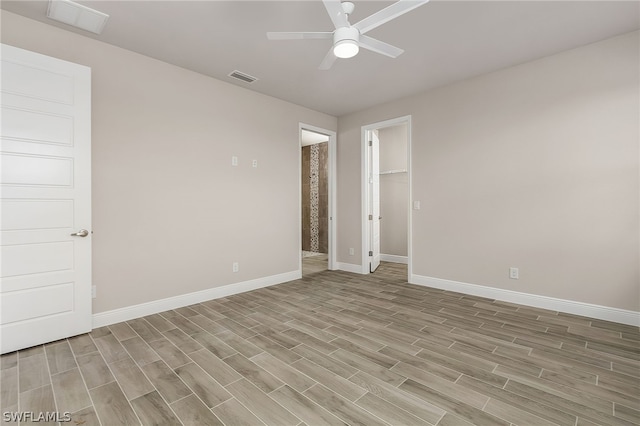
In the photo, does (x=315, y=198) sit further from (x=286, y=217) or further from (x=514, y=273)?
(x=514, y=273)

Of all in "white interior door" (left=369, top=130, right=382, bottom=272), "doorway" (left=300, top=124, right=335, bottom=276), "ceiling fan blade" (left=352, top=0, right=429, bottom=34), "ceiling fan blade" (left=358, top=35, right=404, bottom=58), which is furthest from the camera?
"doorway" (left=300, top=124, right=335, bottom=276)

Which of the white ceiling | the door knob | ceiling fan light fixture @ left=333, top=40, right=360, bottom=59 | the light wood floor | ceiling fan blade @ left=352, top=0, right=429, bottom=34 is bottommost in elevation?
the light wood floor

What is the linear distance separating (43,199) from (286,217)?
288 cm

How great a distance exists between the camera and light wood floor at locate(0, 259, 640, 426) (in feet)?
5.50

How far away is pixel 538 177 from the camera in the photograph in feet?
11.1

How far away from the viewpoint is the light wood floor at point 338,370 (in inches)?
66.0

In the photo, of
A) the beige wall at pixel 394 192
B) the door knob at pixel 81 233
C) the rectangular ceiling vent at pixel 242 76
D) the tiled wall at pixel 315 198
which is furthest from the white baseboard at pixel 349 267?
the door knob at pixel 81 233

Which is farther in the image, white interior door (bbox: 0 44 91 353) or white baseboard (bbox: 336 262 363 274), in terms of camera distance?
white baseboard (bbox: 336 262 363 274)

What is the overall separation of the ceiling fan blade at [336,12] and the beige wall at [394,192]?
4.47 metres

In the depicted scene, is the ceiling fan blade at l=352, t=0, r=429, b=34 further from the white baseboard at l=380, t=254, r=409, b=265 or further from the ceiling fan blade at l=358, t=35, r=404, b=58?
the white baseboard at l=380, t=254, r=409, b=265

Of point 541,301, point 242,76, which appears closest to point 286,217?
point 242,76

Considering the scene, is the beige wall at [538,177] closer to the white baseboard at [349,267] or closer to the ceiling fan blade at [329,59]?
the white baseboard at [349,267]

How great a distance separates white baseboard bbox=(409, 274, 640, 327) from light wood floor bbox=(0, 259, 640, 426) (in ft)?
0.40

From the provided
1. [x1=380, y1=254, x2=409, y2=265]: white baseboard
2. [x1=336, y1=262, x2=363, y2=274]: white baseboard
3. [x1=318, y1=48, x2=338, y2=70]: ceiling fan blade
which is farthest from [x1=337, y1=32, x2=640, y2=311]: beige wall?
[x1=318, y1=48, x2=338, y2=70]: ceiling fan blade
